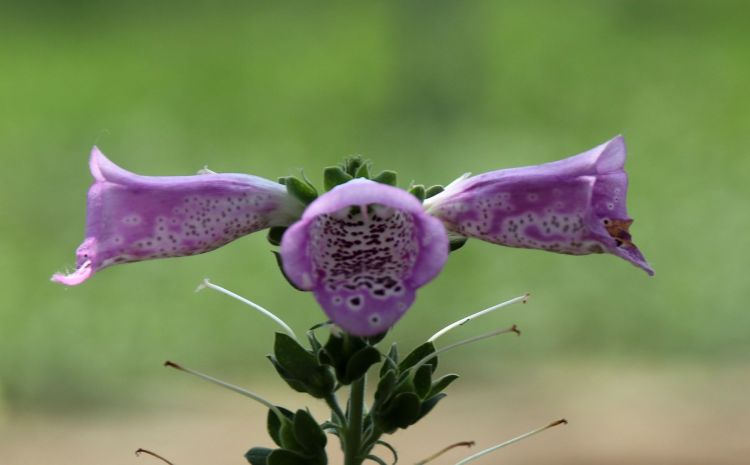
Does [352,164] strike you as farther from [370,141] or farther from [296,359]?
[370,141]

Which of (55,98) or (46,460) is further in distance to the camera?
(55,98)

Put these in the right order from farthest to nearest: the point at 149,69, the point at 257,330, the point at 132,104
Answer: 1. the point at 149,69
2. the point at 132,104
3. the point at 257,330

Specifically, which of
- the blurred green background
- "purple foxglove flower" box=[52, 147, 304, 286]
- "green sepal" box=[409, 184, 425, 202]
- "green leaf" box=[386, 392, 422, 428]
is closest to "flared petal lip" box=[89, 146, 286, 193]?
"purple foxglove flower" box=[52, 147, 304, 286]

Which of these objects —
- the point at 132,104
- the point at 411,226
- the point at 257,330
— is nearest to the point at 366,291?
the point at 411,226

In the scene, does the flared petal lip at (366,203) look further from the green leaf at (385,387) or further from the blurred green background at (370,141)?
the blurred green background at (370,141)

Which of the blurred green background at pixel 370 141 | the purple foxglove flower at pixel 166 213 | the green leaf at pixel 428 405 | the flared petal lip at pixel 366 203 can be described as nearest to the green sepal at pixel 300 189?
the purple foxglove flower at pixel 166 213

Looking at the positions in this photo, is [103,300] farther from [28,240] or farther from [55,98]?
[55,98]

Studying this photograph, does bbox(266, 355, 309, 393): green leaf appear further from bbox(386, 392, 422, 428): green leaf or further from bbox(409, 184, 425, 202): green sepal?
bbox(409, 184, 425, 202): green sepal
